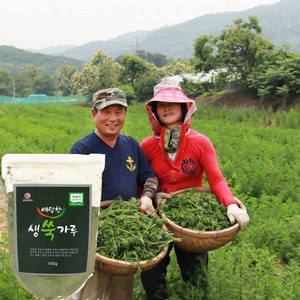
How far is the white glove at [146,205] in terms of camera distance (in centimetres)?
284

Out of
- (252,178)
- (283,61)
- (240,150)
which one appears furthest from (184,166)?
(283,61)

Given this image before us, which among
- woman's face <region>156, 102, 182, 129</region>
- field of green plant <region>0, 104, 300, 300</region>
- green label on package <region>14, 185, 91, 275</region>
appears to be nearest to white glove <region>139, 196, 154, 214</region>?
woman's face <region>156, 102, 182, 129</region>

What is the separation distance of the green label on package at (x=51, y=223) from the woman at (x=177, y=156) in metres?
1.32

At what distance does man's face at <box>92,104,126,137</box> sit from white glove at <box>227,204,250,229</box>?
97 centimetres

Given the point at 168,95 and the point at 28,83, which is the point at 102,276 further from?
the point at 28,83

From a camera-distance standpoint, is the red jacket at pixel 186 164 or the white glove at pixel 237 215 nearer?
the white glove at pixel 237 215

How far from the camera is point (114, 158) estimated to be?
9.87 ft

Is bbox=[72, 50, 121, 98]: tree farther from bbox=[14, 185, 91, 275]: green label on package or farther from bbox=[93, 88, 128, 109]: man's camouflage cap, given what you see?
bbox=[14, 185, 91, 275]: green label on package

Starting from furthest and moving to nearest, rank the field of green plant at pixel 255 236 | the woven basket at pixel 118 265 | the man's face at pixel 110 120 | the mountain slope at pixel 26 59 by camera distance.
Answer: the mountain slope at pixel 26 59 → the field of green plant at pixel 255 236 → the man's face at pixel 110 120 → the woven basket at pixel 118 265

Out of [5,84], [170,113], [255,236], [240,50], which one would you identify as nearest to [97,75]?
[5,84]

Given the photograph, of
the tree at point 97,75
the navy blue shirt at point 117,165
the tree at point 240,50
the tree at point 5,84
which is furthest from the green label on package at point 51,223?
the tree at point 5,84

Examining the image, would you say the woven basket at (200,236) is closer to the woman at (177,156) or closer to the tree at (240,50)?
the woman at (177,156)

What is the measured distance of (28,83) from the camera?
8975 cm

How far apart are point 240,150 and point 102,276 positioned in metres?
7.35
